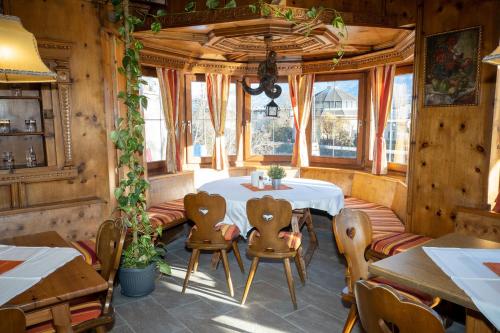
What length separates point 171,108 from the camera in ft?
16.8

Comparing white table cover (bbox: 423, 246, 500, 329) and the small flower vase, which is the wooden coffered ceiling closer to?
the small flower vase

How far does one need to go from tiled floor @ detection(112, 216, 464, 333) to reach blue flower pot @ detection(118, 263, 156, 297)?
0.06 m

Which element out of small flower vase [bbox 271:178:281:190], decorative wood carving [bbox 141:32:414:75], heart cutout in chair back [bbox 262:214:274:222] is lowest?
heart cutout in chair back [bbox 262:214:274:222]

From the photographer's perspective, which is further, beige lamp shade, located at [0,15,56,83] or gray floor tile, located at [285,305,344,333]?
gray floor tile, located at [285,305,344,333]

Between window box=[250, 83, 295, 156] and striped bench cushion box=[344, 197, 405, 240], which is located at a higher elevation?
window box=[250, 83, 295, 156]

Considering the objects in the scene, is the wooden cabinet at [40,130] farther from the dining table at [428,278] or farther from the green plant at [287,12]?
the dining table at [428,278]

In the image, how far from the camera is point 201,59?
17.7 feet

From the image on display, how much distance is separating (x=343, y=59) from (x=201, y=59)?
1970 millimetres

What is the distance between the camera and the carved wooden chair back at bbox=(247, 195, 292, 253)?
3.01 meters

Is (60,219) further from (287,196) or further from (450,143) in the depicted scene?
(450,143)

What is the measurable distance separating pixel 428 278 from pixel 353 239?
645 millimetres

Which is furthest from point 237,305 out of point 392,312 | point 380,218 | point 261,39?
point 261,39

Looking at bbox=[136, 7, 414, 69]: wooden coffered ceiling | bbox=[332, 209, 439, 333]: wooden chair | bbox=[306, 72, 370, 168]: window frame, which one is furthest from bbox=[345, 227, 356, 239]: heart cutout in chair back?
bbox=[306, 72, 370, 168]: window frame

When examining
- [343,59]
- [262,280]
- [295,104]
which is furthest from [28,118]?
[343,59]
